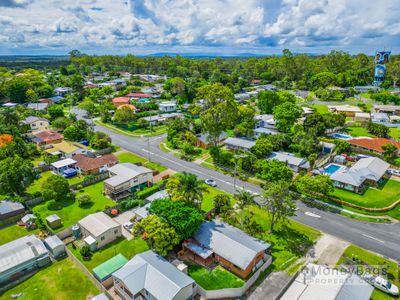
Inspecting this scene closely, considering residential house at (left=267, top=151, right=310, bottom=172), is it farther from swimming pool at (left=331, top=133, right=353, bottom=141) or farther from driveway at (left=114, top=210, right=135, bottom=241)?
driveway at (left=114, top=210, right=135, bottom=241)

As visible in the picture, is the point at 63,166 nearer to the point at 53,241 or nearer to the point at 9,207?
the point at 9,207

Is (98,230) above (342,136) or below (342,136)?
below

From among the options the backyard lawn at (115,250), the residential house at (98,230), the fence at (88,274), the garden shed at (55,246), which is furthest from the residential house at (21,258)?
the residential house at (98,230)

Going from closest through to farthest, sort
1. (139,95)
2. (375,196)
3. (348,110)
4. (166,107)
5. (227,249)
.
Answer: (227,249) < (375,196) < (348,110) < (166,107) < (139,95)

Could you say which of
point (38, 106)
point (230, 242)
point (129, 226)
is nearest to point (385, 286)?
point (230, 242)

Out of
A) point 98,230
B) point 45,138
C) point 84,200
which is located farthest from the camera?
point 45,138

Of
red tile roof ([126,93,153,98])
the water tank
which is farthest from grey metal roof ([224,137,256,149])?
red tile roof ([126,93,153,98])

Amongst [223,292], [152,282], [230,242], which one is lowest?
A: [223,292]
